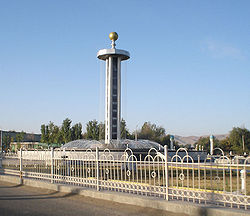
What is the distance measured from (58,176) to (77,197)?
1.80 metres

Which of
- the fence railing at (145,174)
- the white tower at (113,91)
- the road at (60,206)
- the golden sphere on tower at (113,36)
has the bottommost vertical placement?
the road at (60,206)

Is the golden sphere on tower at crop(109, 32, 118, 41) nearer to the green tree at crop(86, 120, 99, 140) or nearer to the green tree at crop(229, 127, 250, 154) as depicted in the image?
the green tree at crop(86, 120, 99, 140)

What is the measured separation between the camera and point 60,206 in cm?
713

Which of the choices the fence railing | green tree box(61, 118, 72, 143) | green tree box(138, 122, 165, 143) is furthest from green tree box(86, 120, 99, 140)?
the fence railing

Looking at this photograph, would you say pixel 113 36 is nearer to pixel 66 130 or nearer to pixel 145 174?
pixel 66 130

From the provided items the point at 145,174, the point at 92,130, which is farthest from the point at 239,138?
the point at 145,174

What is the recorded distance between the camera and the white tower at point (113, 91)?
3156cm

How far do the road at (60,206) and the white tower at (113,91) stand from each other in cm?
2281

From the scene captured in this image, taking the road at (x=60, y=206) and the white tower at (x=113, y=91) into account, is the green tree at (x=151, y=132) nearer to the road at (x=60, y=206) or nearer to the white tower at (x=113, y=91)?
the white tower at (x=113, y=91)

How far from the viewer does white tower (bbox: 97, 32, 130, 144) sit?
3156 centimetres

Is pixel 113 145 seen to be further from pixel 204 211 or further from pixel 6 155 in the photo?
pixel 204 211

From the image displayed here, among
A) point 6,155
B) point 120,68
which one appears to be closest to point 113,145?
point 120,68

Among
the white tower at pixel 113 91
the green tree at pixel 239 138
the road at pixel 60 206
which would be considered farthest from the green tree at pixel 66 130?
the road at pixel 60 206

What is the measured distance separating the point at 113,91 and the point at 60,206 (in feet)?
81.6
